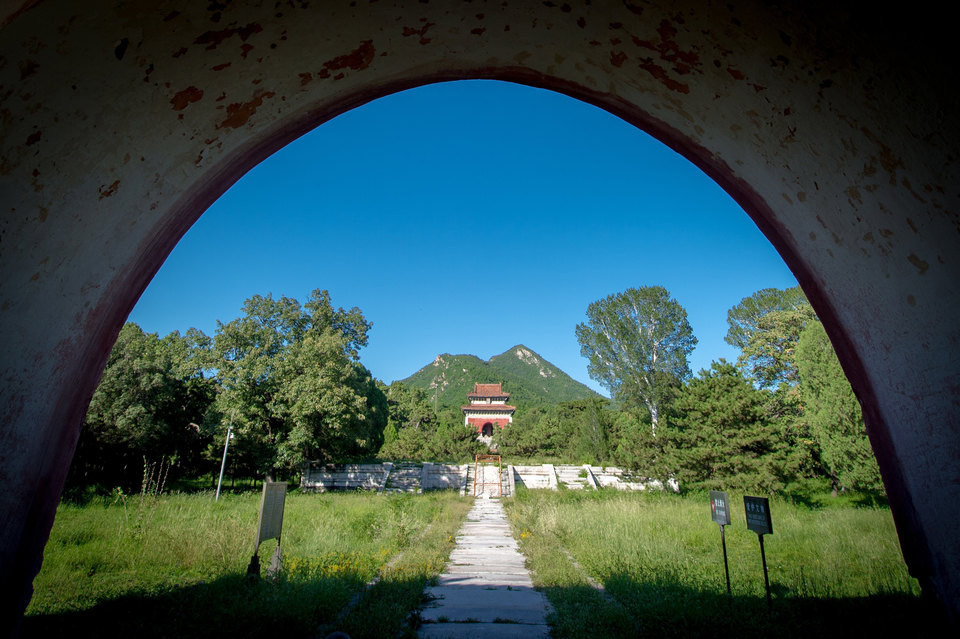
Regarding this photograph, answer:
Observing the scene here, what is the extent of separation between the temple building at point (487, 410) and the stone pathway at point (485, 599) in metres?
40.5

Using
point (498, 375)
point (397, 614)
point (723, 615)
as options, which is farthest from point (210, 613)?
point (498, 375)

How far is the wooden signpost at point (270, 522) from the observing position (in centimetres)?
514

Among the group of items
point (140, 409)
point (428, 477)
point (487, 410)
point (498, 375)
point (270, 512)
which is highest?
point (498, 375)

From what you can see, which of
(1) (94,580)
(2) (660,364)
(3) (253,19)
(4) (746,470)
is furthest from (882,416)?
(2) (660,364)

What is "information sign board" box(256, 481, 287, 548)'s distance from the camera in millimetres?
5234

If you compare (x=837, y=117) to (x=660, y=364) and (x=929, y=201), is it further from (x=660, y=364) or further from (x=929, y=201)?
(x=660, y=364)

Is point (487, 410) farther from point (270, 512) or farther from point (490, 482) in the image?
point (270, 512)

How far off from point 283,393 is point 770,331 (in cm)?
2669

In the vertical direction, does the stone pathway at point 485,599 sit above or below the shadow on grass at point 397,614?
below

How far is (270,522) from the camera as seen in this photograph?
17.8 ft

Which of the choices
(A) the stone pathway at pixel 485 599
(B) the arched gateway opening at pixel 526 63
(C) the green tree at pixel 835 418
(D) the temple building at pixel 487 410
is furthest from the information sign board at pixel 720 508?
(D) the temple building at pixel 487 410

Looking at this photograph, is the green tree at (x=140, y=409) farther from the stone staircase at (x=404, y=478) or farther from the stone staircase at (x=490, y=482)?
the stone staircase at (x=490, y=482)

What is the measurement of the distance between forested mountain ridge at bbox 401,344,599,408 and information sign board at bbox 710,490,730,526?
71159mm

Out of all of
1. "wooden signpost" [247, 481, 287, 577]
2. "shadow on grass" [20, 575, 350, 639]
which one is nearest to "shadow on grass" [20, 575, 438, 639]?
"shadow on grass" [20, 575, 350, 639]
